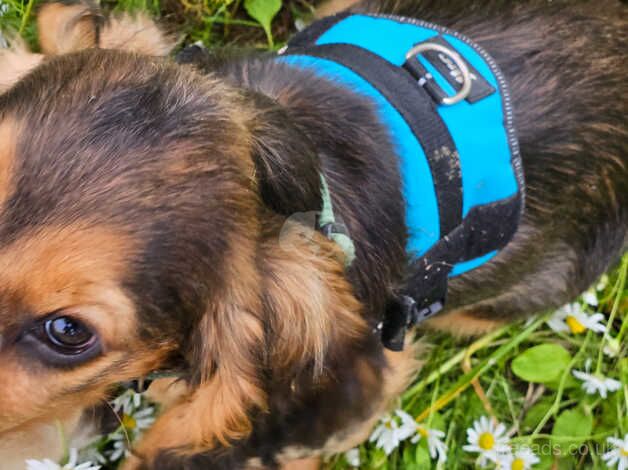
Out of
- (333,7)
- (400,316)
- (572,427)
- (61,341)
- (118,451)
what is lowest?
(572,427)

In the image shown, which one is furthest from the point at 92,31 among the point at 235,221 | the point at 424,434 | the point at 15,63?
the point at 424,434

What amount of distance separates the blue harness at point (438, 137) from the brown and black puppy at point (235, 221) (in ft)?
0.22

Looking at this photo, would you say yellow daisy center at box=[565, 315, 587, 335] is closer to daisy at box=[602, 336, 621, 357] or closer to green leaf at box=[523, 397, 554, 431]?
daisy at box=[602, 336, 621, 357]

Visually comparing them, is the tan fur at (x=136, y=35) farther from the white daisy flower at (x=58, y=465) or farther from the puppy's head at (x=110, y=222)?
the white daisy flower at (x=58, y=465)

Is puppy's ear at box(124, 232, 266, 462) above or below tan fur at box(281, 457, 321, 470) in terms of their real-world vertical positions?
above

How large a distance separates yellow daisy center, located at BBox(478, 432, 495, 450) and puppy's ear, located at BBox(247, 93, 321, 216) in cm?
162

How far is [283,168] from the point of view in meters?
2.06

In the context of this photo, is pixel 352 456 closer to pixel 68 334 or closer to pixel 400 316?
pixel 400 316

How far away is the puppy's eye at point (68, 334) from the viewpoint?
175 cm

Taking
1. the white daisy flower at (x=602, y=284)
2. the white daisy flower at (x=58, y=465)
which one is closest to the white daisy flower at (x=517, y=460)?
the white daisy flower at (x=602, y=284)

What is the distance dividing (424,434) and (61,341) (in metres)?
1.88

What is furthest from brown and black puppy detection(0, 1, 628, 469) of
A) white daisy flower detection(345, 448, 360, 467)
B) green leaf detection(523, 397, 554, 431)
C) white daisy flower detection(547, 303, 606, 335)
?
green leaf detection(523, 397, 554, 431)

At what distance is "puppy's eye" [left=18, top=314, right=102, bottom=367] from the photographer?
175 centimetres

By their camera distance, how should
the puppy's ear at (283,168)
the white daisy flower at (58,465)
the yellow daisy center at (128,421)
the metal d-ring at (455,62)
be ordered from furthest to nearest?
the yellow daisy center at (128,421) < the white daisy flower at (58,465) < the metal d-ring at (455,62) < the puppy's ear at (283,168)
